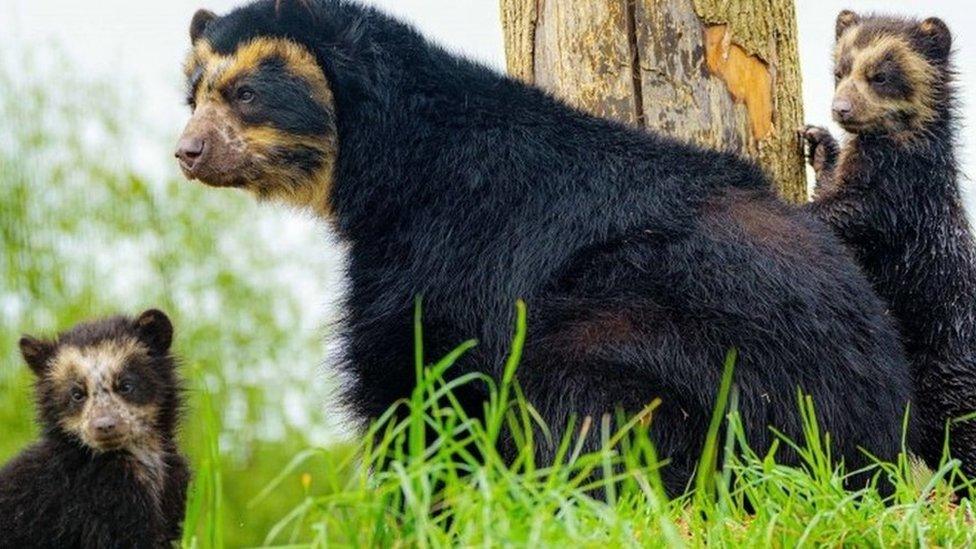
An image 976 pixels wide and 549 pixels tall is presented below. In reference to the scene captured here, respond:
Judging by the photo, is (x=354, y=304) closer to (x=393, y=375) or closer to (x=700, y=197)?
(x=393, y=375)

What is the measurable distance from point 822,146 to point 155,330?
311 cm

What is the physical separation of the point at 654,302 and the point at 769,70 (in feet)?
5.71

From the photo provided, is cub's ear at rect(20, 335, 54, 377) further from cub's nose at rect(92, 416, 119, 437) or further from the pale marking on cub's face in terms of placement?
the pale marking on cub's face

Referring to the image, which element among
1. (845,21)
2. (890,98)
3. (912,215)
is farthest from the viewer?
(845,21)

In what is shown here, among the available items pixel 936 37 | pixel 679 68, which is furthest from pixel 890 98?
pixel 679 68

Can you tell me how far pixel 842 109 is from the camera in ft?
24.0

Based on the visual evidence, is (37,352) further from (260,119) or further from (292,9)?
(292,9)

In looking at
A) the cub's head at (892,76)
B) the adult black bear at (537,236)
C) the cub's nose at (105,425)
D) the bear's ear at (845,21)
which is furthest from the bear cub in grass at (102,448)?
the bear's ear at (845,21)

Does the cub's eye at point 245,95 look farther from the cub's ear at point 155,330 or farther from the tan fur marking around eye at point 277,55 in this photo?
the cub's ear at point 155,330

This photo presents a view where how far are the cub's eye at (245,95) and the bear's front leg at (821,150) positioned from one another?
8.26ft

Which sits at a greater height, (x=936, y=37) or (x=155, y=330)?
(x=936, y=37)

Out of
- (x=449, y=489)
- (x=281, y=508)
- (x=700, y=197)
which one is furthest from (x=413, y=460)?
(x=281, y=508)

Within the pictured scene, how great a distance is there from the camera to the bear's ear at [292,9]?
650 centimetres

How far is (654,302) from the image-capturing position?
583 cm
